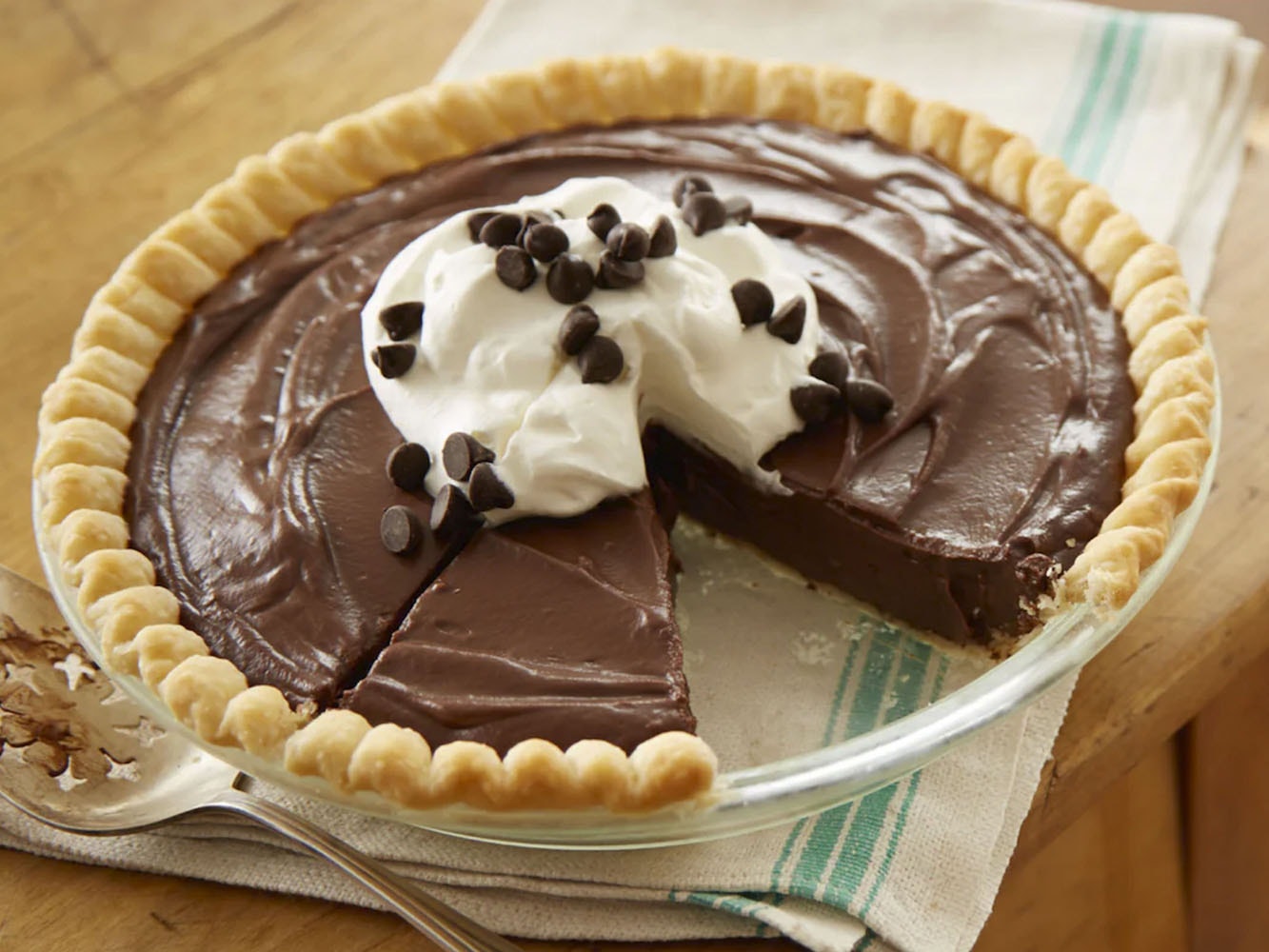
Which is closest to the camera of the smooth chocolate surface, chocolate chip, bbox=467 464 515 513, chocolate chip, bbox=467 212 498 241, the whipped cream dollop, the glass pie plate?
the glass pie plate

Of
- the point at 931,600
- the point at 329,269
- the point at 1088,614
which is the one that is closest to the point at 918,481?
the point at 931,600

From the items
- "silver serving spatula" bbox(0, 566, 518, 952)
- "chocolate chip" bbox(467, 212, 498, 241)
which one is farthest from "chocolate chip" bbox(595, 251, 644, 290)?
"silver serving spatula" bbox(0, 566, 518, 952)

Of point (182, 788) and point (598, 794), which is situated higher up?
point (598, 794)

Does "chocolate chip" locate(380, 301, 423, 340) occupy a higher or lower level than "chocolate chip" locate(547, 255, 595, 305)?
lower

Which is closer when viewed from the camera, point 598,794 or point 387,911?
point 598,794

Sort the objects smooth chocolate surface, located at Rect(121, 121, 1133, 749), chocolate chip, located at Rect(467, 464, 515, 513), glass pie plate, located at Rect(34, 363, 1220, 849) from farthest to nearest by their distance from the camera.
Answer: chocolate chip, located at Rect(467, 464, 515, 513)
smooth chocolate surface, located at Rect(121, 121, 1133, 749)
glass pie plate, located at Rect(34, 363, 1220, 849)

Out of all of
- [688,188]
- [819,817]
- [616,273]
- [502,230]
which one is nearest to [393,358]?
[502,230]

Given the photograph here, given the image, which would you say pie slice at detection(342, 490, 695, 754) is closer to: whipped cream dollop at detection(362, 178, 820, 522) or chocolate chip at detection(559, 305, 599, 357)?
whipped cream dollop at detection(362, 178, 820, 522)

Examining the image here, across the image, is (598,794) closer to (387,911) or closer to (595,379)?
(387,911)
